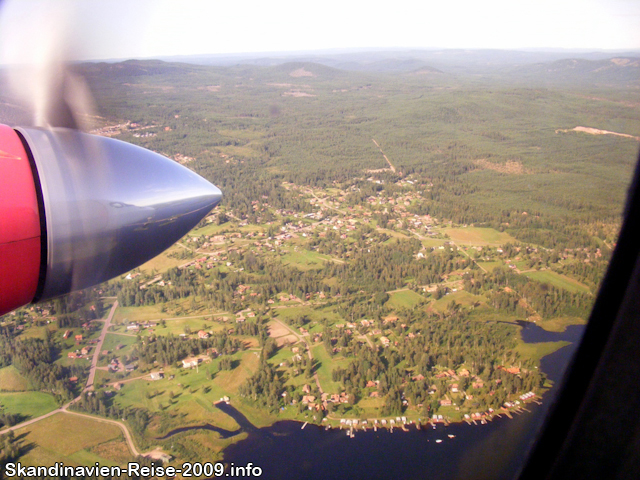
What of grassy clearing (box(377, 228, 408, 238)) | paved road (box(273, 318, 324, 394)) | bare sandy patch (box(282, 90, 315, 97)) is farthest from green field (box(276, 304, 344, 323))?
bare sandy patch (box(282, 90, 315, 97))

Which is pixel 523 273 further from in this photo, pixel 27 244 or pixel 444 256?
pixel 27 244

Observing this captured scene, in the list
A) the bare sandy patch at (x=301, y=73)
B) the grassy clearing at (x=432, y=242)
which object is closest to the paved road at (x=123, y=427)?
the grassy clearing at (x=432, y=242)

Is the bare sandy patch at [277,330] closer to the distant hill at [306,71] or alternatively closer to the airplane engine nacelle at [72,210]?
the airplane engine nacelle at [72,210]

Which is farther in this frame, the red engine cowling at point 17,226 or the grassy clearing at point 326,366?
the grassy clearing at point 326,366

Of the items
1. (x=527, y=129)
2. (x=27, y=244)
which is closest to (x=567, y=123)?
(x=527, y=129)

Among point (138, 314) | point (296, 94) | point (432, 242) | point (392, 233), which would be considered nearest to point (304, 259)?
point (392, 233)

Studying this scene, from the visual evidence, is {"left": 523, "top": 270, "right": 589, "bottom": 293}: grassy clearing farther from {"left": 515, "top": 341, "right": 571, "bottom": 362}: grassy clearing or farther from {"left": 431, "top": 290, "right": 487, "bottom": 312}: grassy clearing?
{"left": 431, "top": 290, "right": 487, "bottom": 312}: grassy clearing
